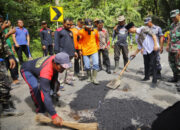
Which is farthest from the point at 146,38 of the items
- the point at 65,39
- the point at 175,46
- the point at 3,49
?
the point at 3,49

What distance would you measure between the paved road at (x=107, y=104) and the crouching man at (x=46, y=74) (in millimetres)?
487

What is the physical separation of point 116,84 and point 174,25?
8.10ft

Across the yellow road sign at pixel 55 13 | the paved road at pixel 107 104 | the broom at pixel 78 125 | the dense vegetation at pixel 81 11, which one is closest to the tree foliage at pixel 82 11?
the dense vegetation at pixel 81 11

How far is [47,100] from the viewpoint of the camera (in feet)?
7.94

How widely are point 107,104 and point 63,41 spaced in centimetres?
246

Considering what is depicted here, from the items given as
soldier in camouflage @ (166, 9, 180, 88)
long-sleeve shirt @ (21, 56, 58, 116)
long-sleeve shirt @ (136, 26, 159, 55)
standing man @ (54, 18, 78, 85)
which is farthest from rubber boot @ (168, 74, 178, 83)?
long-sleeve shirt @ (21, 56, 58, 116)

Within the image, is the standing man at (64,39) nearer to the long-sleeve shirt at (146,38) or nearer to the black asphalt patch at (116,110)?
the black asphalt patch at (116,110)

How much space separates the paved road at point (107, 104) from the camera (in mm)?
2850

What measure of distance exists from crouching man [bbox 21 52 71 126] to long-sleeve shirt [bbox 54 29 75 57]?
5.58 feet

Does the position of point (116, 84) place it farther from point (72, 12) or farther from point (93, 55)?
point (72, 12)

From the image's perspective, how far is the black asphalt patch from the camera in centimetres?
278

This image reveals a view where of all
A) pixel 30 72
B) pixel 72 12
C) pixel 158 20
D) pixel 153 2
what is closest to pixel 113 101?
pixel 30 72

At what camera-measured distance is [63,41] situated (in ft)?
15.5

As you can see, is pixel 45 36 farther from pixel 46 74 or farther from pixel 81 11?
pixel 81 11
